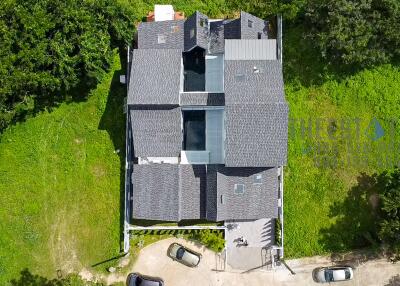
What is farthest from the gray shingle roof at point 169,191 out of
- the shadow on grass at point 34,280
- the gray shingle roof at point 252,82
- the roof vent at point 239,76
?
the shadow on grass at point 34,280

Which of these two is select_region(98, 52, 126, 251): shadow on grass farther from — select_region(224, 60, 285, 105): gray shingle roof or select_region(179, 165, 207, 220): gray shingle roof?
select_region(224, 60, 285, 105): gray shingle roof

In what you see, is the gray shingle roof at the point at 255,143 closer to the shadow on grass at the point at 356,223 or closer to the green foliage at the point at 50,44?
the shadow on grass at the point at 356,223

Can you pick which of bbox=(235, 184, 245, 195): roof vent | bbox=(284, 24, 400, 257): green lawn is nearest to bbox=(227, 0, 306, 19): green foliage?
bbox=(284, 24, 400, 257): green lawn

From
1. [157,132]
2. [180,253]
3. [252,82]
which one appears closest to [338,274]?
[180,253]

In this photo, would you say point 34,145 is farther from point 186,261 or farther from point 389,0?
point 389,0

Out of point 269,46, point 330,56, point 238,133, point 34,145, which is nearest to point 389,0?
point 330,56

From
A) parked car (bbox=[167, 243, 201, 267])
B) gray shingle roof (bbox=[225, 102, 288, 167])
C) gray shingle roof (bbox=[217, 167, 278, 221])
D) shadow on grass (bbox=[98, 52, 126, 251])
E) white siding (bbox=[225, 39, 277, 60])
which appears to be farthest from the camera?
shadow on grass (bbox=[98, 52, 126, 251])

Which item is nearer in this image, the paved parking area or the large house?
the large house

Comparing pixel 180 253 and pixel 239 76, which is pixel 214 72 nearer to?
pixel 239 76
